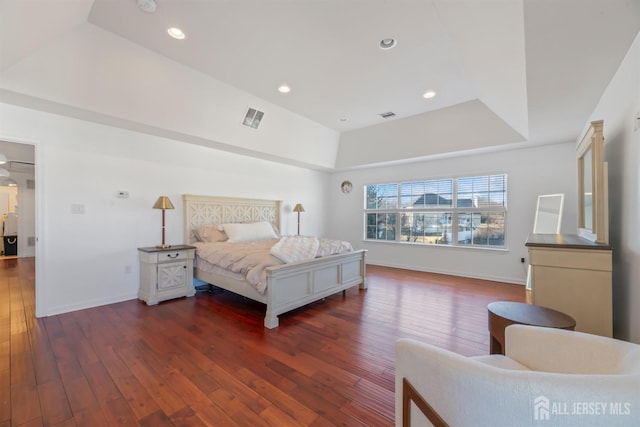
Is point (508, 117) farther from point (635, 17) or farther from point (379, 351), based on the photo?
point (379, 351)

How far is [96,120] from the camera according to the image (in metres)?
3.32

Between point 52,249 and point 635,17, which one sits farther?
point 52,249

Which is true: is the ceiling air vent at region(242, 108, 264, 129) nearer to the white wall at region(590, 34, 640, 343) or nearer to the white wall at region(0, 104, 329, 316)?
the white wall at region(0, 104, 329, 316)

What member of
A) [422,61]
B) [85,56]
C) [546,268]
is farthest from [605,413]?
[85,56]

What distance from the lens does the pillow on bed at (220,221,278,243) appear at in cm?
445

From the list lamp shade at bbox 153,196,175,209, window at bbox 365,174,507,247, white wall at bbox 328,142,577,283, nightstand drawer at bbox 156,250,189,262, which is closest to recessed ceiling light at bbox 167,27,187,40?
lamp shade at bbox 153,196,175,209

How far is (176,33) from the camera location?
2.59 metres

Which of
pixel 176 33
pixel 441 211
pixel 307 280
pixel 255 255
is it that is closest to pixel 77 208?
pixel 255 255

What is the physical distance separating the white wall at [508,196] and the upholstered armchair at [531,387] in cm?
421

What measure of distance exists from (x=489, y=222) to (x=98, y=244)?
6.47m

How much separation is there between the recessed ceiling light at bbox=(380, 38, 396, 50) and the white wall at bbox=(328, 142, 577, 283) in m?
3.35

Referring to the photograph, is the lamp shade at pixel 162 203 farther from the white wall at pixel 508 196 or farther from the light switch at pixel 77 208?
the white wall at pixel 508 196

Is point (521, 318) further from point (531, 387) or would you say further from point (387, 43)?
point (387, 43)

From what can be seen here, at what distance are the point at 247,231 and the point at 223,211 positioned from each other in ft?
2.24
